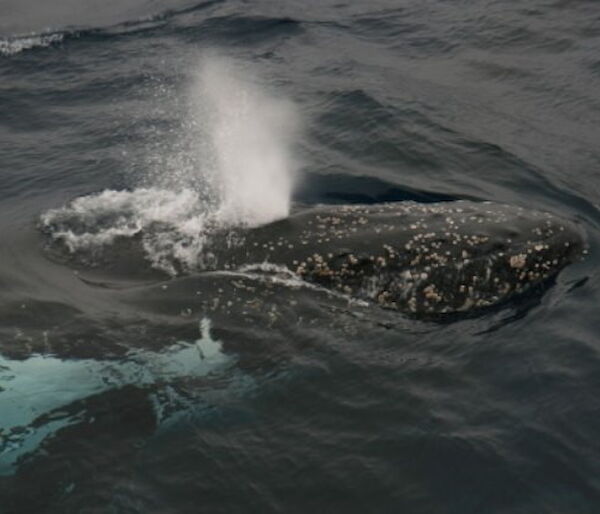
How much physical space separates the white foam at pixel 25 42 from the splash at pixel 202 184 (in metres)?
5.44

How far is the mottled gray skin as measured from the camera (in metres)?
11.0

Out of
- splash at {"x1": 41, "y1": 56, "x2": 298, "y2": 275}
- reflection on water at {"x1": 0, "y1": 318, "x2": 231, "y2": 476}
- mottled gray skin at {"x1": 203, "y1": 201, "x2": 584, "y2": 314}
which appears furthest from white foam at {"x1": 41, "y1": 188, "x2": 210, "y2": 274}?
reflection on water at {"x1": 0, "y1": 318, "x2": 231, "y2": 476}

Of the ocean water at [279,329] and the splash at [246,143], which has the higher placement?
the splash at [246,143]

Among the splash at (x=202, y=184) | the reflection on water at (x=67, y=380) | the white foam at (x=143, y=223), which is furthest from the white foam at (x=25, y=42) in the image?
the reflection on water at (x=67, y=380)

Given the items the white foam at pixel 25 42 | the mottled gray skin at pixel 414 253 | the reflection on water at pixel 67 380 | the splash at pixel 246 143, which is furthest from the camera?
the white foam at pixel 25 42

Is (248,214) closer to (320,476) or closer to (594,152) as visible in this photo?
(320,476)

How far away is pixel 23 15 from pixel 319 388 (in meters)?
22.3

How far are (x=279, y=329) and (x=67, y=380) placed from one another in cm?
259

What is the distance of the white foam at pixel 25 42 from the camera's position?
80.1ft

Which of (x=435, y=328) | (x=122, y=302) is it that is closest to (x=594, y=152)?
(x=435, y=328)

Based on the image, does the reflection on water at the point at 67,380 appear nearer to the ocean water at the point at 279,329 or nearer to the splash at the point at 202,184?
the ocean water at the point at 279,329

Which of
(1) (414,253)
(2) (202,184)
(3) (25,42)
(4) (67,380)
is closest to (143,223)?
(2) (202,184)

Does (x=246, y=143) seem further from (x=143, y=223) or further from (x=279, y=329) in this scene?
(x=279, y=329)

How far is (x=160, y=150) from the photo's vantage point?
1739 centimetres
